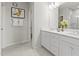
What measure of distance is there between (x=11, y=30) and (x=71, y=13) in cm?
280

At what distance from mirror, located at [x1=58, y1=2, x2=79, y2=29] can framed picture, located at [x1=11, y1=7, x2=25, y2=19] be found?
92.9 inches

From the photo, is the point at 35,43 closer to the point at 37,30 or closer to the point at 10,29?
the point at 37,30

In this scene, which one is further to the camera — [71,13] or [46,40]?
[46,40]

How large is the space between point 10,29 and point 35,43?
1.26 meters

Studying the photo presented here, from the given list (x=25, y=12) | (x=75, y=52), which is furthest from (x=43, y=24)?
(x=75, y=52)

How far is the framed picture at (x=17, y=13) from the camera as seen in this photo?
505cm

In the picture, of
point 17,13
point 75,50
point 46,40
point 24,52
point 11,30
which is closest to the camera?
point 75,50

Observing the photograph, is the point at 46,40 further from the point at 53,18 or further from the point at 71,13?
the point at 71,13

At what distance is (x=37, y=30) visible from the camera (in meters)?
4.73

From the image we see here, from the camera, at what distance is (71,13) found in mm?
3256

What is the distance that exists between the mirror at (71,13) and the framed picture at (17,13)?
2.36 metres

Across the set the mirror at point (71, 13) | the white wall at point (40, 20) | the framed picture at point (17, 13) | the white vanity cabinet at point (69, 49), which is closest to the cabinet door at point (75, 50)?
the white vanity cabinet at point (69, 49)

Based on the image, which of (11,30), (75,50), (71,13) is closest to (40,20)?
(11,30)

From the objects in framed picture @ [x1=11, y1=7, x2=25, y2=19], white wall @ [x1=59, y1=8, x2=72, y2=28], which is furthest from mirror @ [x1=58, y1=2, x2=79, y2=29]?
framed picture @ [x1=11, y1=7, x2=25, y2=19]
